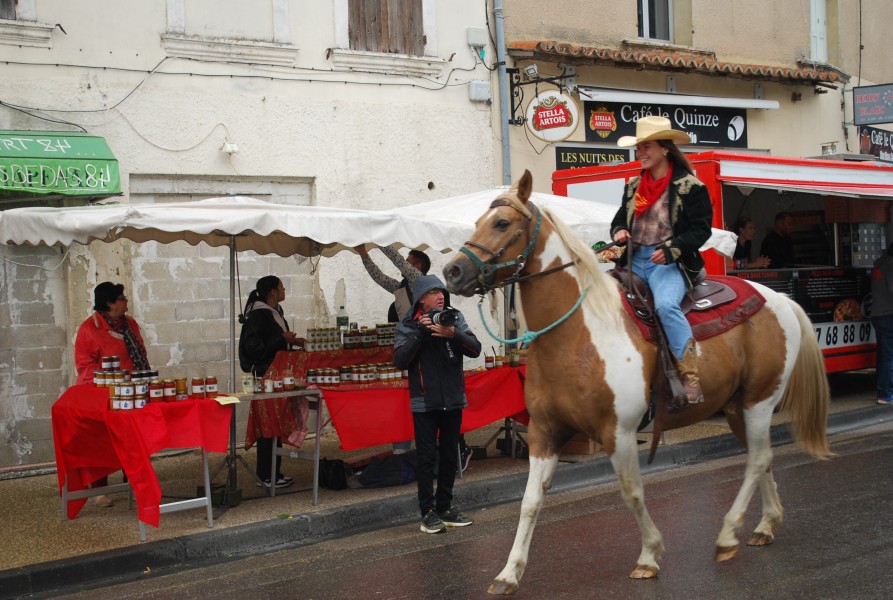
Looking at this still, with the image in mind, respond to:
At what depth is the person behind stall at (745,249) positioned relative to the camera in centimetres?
1367

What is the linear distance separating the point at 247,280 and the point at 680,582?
8041 mm

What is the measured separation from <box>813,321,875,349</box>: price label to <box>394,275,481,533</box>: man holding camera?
740cm

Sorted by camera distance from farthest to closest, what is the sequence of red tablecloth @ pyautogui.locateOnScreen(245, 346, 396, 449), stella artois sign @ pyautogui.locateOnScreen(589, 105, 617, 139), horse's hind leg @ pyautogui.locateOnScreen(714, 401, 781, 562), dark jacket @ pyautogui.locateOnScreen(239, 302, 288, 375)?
stella artois sign @ pyautogui.locateOnScreen(589, 105, 617, 139)
dark jacket @ pyautogui.locateOnScreen(239, 302, 288, 375)
red tablecloth @ pyautogui.locateOnScreen(245, 346, 396, 449)
horse's hind leg @ pyautogui.locateOnScreen(714, 401, 781, 562)

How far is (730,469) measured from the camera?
9992 mm

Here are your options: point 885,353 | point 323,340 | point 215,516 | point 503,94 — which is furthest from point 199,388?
point 885,353

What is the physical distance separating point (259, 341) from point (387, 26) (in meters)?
6.04

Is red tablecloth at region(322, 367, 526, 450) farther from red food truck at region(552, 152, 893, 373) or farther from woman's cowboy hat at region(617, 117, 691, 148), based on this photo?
red food truck at region(552, 152, 893, 373)

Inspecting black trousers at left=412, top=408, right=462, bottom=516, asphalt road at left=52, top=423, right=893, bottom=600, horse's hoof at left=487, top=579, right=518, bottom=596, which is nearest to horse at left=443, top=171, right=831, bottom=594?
horse's hoof at left=487, top=579, right=518, bottom=596

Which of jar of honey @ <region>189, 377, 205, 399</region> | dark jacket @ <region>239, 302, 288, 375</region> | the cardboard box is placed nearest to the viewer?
jar of honey @ <region>189, 377, 205, 399</region>

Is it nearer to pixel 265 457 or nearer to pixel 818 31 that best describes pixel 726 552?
pixel 265 457

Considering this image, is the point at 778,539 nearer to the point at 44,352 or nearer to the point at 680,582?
the point at 680,582

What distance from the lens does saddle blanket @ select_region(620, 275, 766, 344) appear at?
6094 millimetres

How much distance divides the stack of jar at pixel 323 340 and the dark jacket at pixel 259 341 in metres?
0.31

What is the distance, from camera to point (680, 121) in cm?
1731
